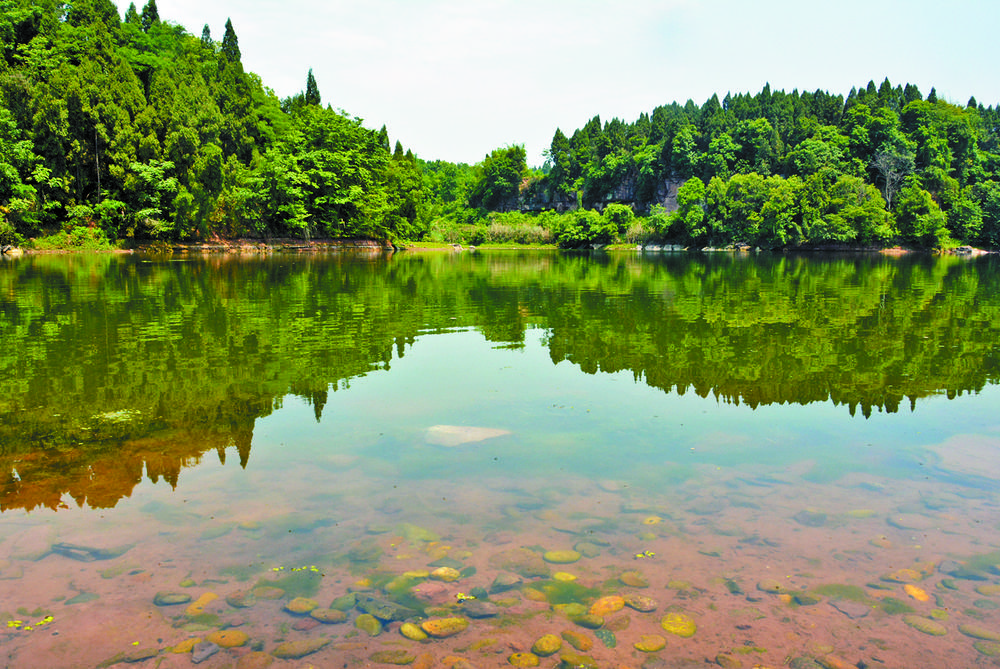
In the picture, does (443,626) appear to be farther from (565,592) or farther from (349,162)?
(349,162)

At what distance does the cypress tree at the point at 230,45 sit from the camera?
226 feet

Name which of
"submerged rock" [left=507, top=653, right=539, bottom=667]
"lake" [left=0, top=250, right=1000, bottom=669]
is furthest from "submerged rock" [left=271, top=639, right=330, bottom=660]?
"submerged rock" [left=507, top=653, right=539, bottom=667]

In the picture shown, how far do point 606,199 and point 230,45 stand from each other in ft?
256

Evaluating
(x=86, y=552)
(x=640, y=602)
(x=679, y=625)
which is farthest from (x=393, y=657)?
(x=86, y=552)

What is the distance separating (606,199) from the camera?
128375mm

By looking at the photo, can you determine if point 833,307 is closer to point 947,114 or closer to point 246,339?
point 246,339

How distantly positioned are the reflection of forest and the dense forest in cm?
3443

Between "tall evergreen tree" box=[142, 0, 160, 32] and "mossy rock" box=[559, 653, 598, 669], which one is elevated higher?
"tall evergreen tree" box=[142, 0, 160, 32]

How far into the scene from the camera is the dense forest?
173ft

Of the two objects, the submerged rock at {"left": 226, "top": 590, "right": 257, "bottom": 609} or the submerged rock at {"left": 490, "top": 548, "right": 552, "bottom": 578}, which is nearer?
the submerged rock at {"left": 226, "top": 590, "right": 257, "bottom": 609}

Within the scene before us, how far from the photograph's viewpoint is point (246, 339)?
12.8m

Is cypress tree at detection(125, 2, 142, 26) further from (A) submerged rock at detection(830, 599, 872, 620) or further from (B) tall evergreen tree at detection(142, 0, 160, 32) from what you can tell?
(A) submerged rock at detection(830, 599, 872, 620)

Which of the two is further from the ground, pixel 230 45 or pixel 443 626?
pixel 230 45

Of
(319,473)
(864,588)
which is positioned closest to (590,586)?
(864,588)
